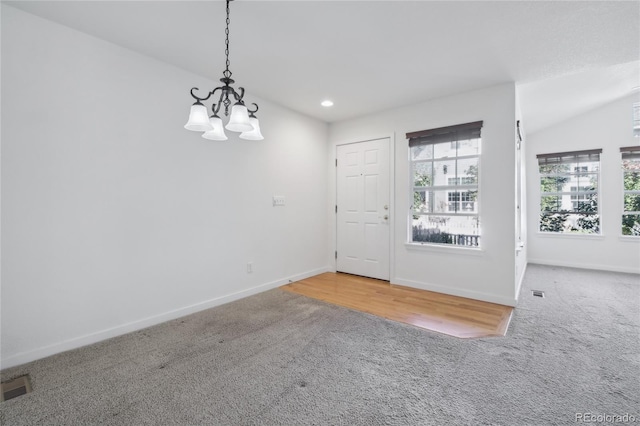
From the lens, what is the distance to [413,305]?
3326mm

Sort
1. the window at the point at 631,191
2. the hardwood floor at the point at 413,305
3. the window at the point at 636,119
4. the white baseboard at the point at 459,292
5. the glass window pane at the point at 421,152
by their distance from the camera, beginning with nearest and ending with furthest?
the hardwood floor at the point at 413,305
the white baseboard at the point at 459,292
the glass window pane at the point at 421,152
the window at the point at 636,119
the window at the point at 631,191

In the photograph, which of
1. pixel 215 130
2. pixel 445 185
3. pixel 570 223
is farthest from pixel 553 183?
pixel 215 130

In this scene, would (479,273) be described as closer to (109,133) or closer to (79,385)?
(79,385)

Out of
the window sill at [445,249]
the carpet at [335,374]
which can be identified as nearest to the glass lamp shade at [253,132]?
the carpet at [335,374]

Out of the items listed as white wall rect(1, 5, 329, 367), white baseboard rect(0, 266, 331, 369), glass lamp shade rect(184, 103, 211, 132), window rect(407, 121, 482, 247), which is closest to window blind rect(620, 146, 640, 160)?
window rect(407, 121, 482, 247)

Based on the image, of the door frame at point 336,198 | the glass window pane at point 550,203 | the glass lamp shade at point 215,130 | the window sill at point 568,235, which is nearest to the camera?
the glass lamp shade at point 215,130

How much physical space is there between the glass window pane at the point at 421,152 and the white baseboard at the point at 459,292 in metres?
1.78

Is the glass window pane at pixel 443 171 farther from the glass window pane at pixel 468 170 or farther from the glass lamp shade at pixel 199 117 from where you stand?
the glass lamp shade at pixel 199 117

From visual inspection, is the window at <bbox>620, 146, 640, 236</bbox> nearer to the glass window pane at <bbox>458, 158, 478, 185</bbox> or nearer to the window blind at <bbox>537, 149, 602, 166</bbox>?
the window blind at <bbox>537, 149, 602, 166</bbox>

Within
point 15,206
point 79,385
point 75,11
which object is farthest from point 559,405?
point 75,11

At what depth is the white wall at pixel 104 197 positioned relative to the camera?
2.09 metres

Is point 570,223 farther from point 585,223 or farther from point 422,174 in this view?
point 422,174

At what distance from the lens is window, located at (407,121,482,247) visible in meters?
3.65

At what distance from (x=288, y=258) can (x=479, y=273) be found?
8.40ft
